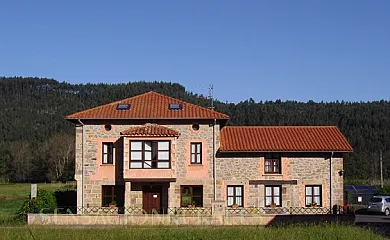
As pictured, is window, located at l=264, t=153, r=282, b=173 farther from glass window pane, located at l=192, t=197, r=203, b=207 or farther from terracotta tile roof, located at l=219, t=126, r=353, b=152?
glass window pane, located at l=192, t=197, r=203, b=207

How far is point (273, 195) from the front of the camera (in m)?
38.3

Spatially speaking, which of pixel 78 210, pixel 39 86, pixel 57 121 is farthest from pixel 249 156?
pixel 39 86

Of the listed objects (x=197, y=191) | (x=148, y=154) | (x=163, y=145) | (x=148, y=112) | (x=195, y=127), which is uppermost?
(x=148, y=112)

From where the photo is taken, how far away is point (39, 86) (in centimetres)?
16825

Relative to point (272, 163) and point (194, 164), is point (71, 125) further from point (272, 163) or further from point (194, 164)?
point (272, 163)

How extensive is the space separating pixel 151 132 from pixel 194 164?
3.49 meters

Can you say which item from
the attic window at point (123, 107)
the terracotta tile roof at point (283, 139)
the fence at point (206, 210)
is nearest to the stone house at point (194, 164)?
the terracotta tile roof at point (283, 139)

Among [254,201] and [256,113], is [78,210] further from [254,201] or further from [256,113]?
[256,113]

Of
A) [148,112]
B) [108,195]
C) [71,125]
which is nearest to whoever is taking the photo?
[108,195]

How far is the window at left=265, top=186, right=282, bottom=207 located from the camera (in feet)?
126

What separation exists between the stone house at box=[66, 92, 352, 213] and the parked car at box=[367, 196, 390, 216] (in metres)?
7.08

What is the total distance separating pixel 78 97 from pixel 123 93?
18.0 metres

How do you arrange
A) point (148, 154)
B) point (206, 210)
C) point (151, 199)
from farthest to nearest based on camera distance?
1. point (151, 199)
2. point (148, 154)
3. point (206, 210)

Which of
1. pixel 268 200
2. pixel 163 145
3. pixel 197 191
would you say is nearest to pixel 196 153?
pixel 163 145
